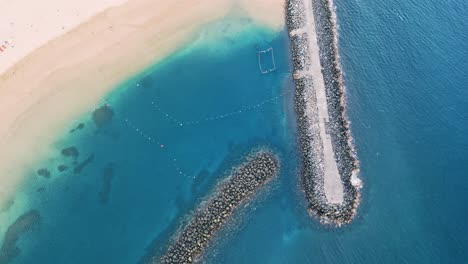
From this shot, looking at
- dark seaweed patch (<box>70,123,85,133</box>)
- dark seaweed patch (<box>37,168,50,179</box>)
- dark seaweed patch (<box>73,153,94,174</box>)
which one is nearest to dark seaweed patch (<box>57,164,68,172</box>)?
dark seaweed patch (<box>73,153,94,174</box>)

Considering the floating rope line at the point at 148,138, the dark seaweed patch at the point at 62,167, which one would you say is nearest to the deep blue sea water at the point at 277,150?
the floating rope line at the point at 148,138

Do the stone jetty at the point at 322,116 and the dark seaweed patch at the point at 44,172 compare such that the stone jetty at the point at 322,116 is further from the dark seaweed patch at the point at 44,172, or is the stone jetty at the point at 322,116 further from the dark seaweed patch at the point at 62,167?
the dark seaweed patch at the point at 44,172

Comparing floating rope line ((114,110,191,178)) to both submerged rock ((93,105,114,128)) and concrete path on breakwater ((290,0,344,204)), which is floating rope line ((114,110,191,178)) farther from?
concrete path on breakwater ((290,0,344,204))

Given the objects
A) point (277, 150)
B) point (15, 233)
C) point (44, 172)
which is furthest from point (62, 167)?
point (277, 150)

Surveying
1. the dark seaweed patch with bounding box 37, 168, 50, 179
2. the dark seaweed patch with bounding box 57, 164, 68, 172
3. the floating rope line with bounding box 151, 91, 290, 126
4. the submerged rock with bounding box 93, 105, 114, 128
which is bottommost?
the floating rope line with bounding box 151, 91, 290, 126

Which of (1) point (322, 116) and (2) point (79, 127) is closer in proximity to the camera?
(2) point (79, 127)

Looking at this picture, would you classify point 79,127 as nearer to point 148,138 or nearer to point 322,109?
point 148,138

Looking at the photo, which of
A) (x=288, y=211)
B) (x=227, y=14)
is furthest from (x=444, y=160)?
(x=227, y=14)
